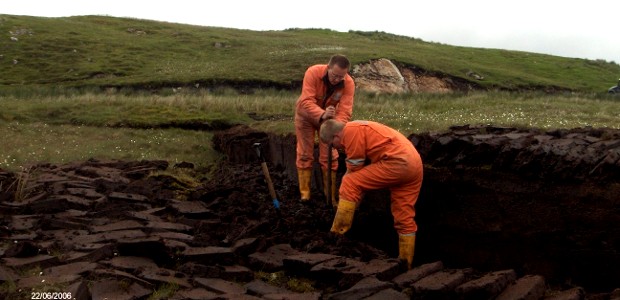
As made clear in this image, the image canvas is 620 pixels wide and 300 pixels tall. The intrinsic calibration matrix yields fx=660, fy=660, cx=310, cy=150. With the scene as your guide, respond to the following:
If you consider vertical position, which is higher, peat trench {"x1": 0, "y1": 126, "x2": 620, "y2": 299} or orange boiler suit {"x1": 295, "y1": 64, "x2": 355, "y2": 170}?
orange boiler suit {"x1": 295, "y1": 64, "x2": 355, "y2": 170}

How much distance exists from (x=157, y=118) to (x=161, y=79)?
50.2 feet

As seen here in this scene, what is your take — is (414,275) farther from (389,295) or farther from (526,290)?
(526,290)

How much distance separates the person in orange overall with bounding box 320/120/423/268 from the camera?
6938 mm

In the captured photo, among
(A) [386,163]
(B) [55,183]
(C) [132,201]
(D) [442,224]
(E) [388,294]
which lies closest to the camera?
(E) [388,294]

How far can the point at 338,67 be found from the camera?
868 cm

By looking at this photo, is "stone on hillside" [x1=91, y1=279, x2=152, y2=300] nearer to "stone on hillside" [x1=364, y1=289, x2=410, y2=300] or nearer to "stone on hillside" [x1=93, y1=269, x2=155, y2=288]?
"stone on hillside" [x1=93, y1=269, x2=155, y2=288]

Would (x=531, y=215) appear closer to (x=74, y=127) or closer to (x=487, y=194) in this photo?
(x=487, y=194)

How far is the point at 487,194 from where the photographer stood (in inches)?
276

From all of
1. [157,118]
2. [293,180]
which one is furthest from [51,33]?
[293,180]

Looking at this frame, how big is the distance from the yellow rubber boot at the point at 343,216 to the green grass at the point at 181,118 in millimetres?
5537

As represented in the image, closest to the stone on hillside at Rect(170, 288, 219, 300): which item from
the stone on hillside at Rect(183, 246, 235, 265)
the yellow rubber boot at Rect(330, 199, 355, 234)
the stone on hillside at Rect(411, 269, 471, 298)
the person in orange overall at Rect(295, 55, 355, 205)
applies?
the stone on hillside at Rect(183, 246, 235, 265)

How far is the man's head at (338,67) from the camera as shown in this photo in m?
8.67

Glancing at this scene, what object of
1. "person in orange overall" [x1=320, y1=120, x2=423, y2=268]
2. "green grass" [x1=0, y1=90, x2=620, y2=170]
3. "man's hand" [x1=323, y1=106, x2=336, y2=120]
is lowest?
"green grass" [x1=0, y1=90, x2=620, y2=170]

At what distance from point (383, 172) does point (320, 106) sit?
2.74 meters
